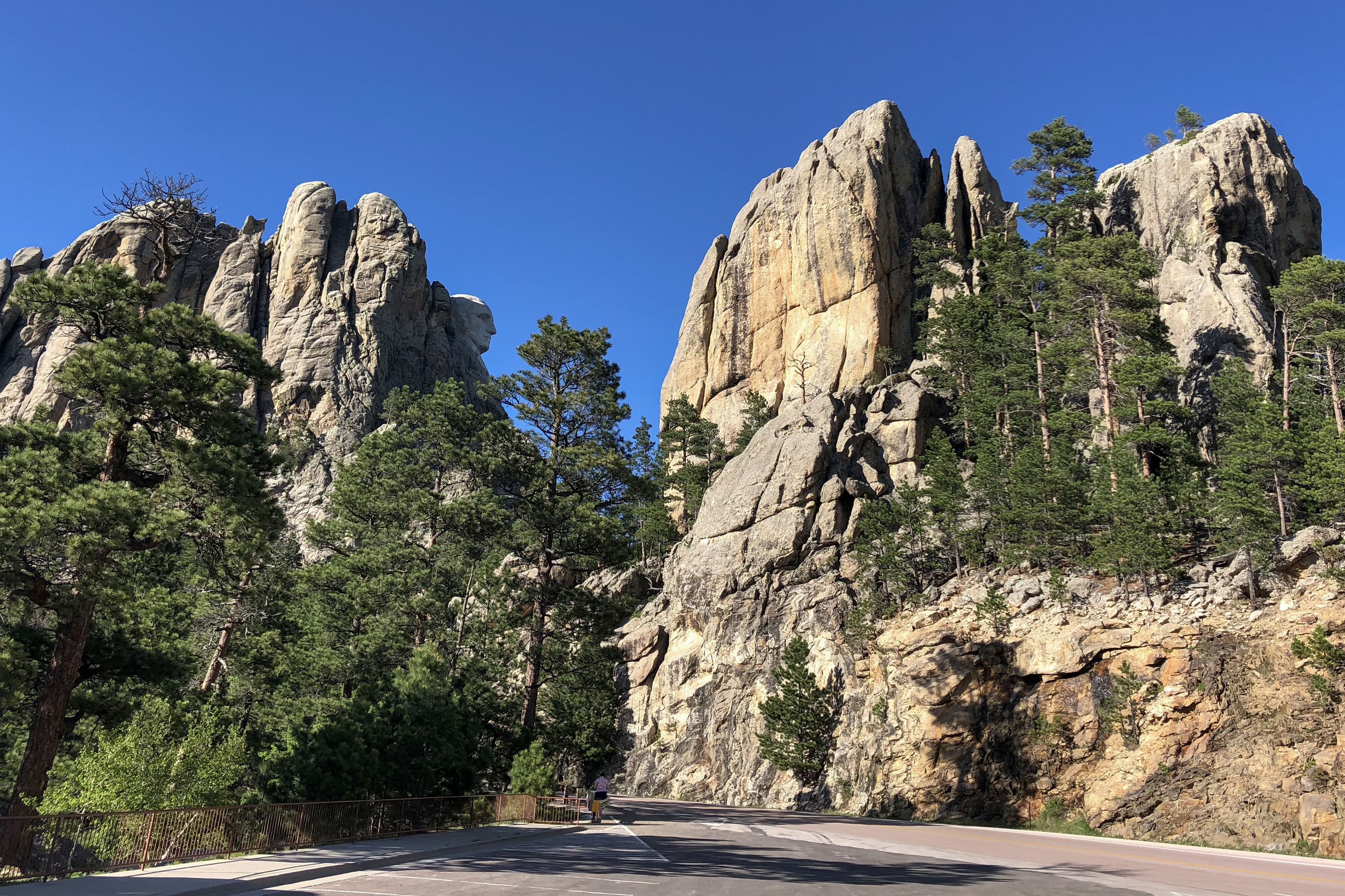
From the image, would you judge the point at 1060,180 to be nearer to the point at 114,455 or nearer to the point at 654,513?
the point at 654,513

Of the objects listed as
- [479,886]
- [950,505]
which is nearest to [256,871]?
[479,886]

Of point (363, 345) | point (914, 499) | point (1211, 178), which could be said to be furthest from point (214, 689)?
point (1211, 178)

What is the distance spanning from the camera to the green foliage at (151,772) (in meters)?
13.2

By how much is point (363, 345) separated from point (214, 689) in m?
59.5

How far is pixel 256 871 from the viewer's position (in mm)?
11688

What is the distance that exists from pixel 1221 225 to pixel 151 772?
2561 inches

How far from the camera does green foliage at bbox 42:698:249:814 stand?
43.2ft

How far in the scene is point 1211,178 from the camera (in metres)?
56.1

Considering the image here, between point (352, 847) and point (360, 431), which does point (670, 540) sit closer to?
point (360, 431)

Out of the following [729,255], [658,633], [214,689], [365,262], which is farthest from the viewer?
[365,262]

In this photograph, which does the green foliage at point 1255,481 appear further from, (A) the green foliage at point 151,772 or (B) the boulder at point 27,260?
(B) the boulder at point 27,260

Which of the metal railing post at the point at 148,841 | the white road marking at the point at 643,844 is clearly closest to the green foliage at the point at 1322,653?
the white road marking at the point at 643,844

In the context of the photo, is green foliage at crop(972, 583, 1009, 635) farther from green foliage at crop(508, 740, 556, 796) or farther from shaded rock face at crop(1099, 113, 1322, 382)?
shaded rock face at crop(1099, 113, 1322, 382)

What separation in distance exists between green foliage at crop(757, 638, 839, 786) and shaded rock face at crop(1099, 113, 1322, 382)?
98.0ft
